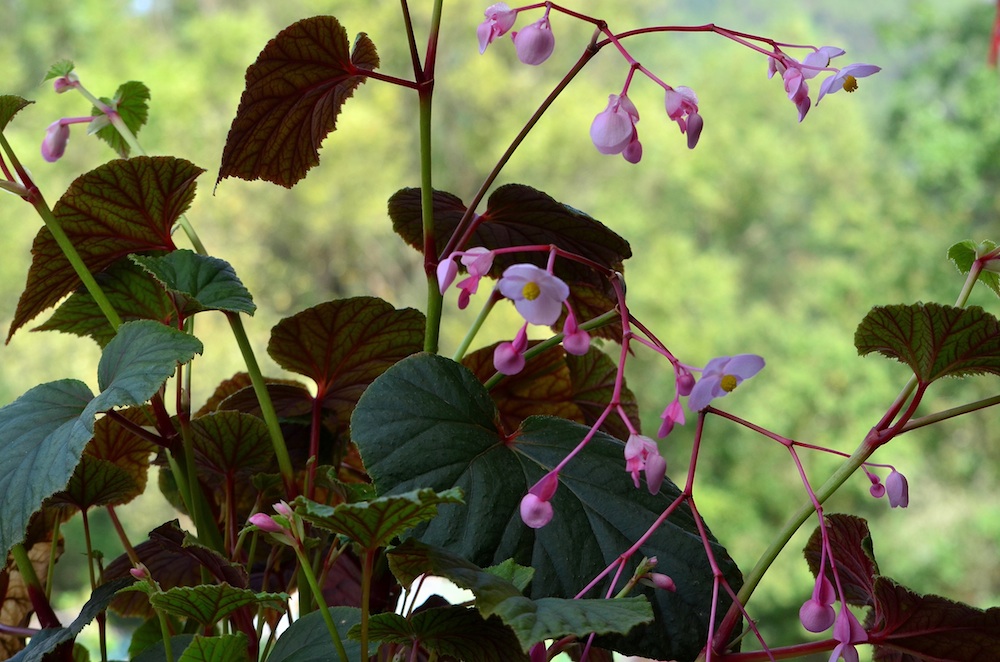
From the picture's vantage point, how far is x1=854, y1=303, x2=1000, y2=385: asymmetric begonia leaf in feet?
0.97

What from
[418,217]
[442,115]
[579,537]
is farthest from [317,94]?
[442,115]

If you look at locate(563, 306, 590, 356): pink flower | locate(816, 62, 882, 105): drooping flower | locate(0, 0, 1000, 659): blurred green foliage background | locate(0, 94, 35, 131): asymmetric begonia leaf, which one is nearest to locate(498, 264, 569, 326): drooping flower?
locate(563, 306, 590, 356): pink flower

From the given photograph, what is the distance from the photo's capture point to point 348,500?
35 centimetres

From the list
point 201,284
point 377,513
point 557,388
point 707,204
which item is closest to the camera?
point 377,513

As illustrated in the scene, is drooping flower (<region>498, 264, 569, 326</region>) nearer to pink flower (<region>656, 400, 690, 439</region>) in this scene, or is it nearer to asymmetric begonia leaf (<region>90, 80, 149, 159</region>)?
pink flower (<region>656, 400, 690, 439</region>)

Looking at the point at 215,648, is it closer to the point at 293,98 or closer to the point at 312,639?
the point at 312,639

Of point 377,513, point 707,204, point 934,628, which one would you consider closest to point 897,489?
point 934,628

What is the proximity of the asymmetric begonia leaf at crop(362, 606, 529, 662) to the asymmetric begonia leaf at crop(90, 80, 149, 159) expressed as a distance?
0.30 m

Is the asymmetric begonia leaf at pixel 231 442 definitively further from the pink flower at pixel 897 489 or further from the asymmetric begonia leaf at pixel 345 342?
the pink flower at pixel 897 489

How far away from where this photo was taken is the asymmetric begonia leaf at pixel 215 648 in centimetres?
28

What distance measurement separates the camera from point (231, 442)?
0.38 meters

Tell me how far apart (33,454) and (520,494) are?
148 mm

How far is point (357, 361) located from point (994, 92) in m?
6.75

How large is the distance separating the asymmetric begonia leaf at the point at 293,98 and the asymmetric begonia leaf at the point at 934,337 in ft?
0.71
